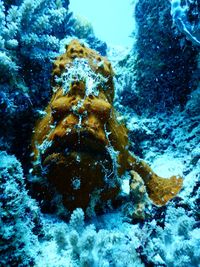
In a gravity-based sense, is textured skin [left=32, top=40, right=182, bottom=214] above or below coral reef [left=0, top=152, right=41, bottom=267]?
above

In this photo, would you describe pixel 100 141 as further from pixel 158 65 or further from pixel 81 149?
pixel 158 65

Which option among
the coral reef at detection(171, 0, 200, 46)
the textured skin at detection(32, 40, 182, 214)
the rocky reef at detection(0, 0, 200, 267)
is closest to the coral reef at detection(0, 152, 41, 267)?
the rocky reef at detection(0, 0, 200, 267)

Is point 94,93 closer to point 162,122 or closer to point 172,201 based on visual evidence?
point 172,201

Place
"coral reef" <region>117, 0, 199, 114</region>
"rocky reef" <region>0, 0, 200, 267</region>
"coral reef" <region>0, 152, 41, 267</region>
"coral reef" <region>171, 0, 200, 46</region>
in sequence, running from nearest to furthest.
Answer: "coral reef" <region>0, 152, 41, 267</region> → "rocky reef" <region>0, 0, 200, 267</region> → "coral reef" <region>171, 0, 200, 46</region> → "coral reef" <region>117, 0, 199, 114</region>

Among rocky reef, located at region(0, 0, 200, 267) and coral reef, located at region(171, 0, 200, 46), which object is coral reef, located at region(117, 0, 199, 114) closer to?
rocky reef, located at region(0, 0, 200, 267)

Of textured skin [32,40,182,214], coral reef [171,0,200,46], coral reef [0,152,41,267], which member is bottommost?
coral reef [0,152,41,267]

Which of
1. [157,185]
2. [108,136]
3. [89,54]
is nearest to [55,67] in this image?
[89,54]

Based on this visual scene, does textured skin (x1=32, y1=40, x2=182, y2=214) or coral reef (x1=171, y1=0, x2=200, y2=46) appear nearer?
textured skin (x1=32, y1=40, x2=182, y2=214)

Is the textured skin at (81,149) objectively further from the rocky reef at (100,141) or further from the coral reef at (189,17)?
the coral reef at (189,17)

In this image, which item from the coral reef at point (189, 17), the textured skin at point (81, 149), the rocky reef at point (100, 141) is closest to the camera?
the rocky reef at point (100, 141)

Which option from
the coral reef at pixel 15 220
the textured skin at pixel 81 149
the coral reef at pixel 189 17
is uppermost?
the coral reef at pixel 189 17

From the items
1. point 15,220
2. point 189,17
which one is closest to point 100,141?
point 15,220

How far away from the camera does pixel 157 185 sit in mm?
3428

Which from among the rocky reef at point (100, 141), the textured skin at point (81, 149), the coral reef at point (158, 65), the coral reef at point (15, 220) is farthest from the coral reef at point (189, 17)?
the coral reef at point (15, 220)
